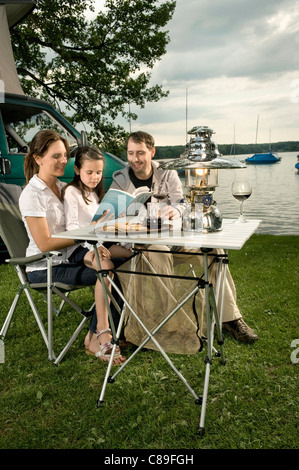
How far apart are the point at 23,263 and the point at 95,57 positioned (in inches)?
361

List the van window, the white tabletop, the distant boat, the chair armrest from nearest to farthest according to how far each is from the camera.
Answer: the white tabletop → the chair armrest → the van window → the distant boat

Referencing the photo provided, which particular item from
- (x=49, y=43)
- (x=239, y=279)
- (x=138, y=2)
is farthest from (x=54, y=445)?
(x=138, y=2)

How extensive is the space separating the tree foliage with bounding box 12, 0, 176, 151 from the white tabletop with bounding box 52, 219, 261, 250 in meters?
9.01

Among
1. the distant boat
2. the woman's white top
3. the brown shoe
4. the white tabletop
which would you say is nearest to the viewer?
the white tabletop

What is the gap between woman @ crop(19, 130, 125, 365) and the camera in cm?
265

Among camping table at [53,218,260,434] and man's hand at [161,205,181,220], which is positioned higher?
man's hand at [161,205,181,220]

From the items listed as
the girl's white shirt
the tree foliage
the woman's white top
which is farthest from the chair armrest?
the tree foliage

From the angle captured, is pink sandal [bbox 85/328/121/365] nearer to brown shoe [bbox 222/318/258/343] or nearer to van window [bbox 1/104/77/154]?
brown shoe [bbox 222/318/258/343]

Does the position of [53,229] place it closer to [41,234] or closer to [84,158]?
[41,234]

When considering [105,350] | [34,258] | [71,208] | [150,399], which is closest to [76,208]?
[71,208]

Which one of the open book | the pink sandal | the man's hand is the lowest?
the pink sandal

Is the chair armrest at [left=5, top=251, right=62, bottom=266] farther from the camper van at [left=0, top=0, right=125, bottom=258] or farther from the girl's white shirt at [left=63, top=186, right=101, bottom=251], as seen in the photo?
the camper van at [left=0, top=0, right=125, bottom=258]

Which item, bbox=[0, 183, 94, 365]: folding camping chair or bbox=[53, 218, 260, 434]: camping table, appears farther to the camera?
bbox=[0, 183, 94, 365]: folding camping chair

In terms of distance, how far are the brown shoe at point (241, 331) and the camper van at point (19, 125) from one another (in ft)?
10.1
